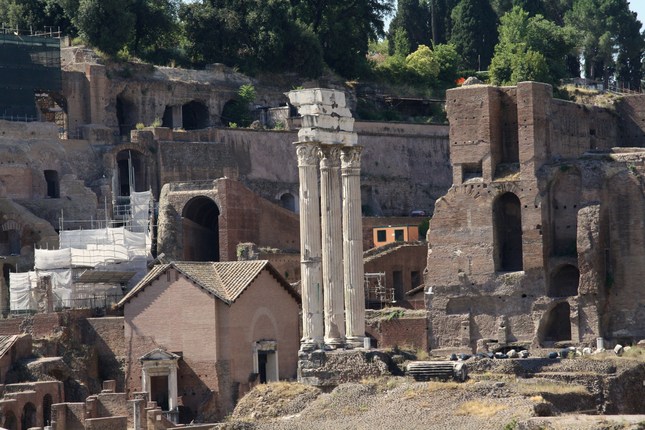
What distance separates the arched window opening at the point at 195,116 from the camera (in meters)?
95.4

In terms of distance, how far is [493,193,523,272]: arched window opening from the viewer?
269 ft

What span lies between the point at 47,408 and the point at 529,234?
21182 millimetres

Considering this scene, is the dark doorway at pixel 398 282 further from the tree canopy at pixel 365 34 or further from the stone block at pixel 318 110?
the stone block at pixel 318 110

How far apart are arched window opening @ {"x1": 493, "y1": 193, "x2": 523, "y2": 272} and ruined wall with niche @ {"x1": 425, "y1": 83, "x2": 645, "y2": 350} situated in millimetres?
38

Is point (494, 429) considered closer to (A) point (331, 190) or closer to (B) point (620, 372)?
(B) point (620, 372)

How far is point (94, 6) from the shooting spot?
93.6 metres

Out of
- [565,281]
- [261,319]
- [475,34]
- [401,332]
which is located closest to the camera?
[261,319]

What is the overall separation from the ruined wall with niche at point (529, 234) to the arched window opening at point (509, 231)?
4 cm

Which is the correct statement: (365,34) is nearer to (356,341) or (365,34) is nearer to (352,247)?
(352,247)

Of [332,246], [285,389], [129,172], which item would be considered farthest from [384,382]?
[129,172]

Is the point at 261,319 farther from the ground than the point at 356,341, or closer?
farther from the ground

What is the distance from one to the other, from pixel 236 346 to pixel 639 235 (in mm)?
17912

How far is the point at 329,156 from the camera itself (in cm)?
6331

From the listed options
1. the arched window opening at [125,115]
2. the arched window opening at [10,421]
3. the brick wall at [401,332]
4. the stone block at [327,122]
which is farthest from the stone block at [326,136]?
the arched window opening at [125,115]
